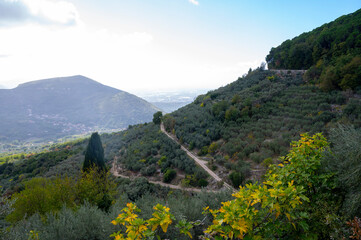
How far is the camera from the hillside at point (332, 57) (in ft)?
55.7

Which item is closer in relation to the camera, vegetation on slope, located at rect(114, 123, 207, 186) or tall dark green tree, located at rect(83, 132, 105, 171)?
vegetation on slope, located at rect(114, 123, 207, 186)

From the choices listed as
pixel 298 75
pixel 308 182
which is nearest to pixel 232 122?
pixel 298 75

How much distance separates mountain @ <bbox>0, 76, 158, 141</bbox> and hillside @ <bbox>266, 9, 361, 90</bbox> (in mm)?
135525

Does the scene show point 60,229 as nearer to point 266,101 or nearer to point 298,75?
point 266,101

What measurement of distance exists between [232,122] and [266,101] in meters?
5.77

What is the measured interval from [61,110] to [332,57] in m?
203

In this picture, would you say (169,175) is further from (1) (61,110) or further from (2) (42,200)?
(1) (61,110)

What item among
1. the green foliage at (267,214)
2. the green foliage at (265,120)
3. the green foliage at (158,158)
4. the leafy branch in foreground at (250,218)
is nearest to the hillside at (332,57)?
the green foliage at (265,120)

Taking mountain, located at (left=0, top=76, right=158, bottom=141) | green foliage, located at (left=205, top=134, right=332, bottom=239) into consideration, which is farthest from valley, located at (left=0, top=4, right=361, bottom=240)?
mountain, located at (left=0, top=76, right=158, bottom=141)

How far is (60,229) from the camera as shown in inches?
147

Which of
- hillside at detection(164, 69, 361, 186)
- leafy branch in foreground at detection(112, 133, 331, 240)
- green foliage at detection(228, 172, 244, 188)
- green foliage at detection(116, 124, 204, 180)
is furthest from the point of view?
green foliage at detection(116, 124, 204, 180)

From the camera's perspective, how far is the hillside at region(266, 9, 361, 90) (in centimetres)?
1698

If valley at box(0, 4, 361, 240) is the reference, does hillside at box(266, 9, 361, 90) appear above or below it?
above

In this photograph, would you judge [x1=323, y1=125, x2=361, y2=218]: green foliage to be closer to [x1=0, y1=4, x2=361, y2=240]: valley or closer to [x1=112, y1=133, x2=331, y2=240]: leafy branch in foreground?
[x1=0, y1=4, x2=361, y2=240]: valley
